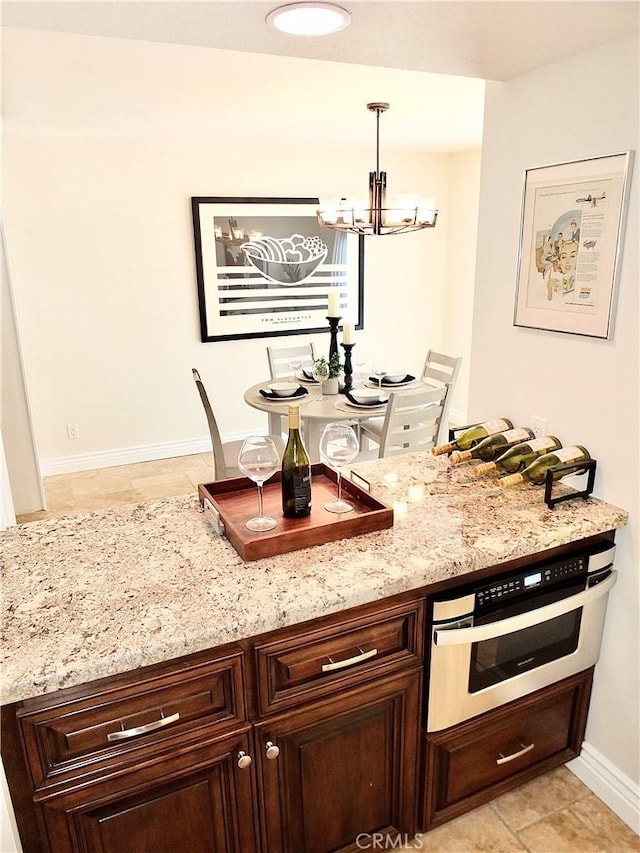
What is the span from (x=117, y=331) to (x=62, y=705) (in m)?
3.78

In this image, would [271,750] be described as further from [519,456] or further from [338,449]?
[519,456]

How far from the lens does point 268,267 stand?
4.91 metres

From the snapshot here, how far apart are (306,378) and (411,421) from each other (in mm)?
1131

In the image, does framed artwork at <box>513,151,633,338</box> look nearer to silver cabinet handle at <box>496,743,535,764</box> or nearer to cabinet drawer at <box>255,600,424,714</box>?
cabinet drawer at <box>255,600,424,714</box>

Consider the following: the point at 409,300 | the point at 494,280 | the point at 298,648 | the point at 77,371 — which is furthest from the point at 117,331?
the point at 298,648

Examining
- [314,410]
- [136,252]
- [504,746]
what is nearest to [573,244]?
[504,746]

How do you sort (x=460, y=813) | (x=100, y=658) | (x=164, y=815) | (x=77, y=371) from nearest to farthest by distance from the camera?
(x=100, y=658)
(x=164, y=815)
(x=460, y=813)
(x=77, y=371)

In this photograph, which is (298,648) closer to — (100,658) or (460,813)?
(100,658)

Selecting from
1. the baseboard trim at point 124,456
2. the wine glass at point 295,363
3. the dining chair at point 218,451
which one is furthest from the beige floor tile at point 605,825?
the baseboard trim at point 124,456

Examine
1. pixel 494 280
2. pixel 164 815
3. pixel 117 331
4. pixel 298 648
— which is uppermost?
pixel 494 280

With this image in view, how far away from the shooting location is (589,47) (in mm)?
1659

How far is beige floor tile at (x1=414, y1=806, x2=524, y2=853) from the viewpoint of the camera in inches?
71.0

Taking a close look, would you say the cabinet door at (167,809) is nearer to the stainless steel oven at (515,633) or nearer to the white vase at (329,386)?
the stainless steel oven at (515,633)

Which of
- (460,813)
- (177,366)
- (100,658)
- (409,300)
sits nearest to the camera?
(100,658)
